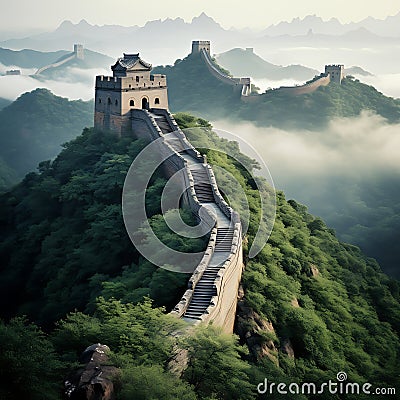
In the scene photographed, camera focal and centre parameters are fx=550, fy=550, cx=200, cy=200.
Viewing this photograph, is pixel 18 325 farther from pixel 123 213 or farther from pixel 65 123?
pixel 65 123

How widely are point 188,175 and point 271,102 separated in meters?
60.3

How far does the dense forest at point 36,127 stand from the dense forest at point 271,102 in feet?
59.8

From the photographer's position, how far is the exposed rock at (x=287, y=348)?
21.8 metres

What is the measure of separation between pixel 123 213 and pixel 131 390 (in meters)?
17.2

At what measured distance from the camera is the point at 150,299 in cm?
1758

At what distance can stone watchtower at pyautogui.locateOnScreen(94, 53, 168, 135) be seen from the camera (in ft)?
119

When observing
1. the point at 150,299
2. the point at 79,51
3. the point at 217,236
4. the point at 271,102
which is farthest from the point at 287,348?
the point at 79,51

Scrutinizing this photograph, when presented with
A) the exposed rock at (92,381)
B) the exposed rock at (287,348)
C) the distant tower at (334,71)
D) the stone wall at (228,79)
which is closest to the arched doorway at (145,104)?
the exposed rock at (287,348)

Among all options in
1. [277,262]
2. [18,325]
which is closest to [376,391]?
[277,262]

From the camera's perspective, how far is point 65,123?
96.2 meters

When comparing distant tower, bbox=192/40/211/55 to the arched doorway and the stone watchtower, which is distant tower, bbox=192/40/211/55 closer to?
the stone watchtower

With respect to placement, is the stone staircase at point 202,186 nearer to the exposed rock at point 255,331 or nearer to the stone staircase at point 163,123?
the exposed rock at point 255,331

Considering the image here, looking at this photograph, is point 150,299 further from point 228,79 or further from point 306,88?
point 228,79

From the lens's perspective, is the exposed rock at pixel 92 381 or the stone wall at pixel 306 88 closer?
the exposed rock at pixel 92 381
